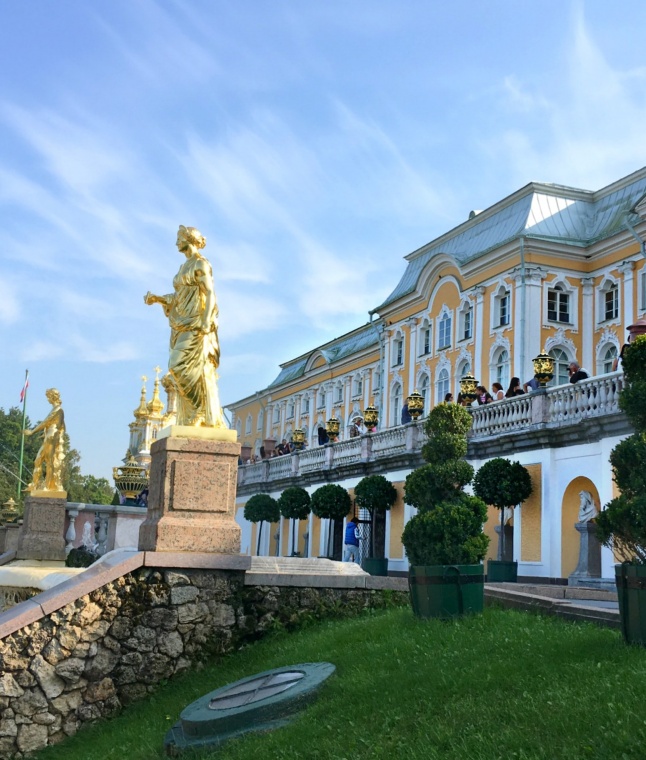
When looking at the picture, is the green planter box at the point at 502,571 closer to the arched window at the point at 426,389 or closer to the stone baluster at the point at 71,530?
the stone baluster at the point at 71,530

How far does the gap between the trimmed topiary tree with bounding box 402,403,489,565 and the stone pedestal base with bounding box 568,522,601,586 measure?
7.96 m

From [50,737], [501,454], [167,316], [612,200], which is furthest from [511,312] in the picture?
[50,737]

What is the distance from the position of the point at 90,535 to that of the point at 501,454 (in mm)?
9396

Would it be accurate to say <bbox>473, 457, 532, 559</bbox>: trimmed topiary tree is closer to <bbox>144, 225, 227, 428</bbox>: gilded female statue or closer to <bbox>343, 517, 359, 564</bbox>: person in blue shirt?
<bbox>343, 517, 359, 564</bbox>: person in blue shirt

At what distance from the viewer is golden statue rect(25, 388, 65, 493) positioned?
60.4 ft

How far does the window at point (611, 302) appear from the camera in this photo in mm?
33375

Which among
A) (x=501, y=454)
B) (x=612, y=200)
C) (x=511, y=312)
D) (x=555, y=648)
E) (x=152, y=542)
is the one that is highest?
(x=612, y=200)

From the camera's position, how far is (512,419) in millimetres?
21766

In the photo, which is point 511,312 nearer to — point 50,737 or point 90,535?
point 90,535

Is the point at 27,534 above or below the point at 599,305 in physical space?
below

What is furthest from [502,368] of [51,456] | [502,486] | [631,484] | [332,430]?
[631,484]

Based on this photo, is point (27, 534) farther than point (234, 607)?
Yes

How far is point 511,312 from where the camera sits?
35.0m

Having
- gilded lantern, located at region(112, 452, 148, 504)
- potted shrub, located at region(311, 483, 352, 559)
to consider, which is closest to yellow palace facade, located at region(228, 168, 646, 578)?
potted shrub, located at region(311, 483, 352, 559)
